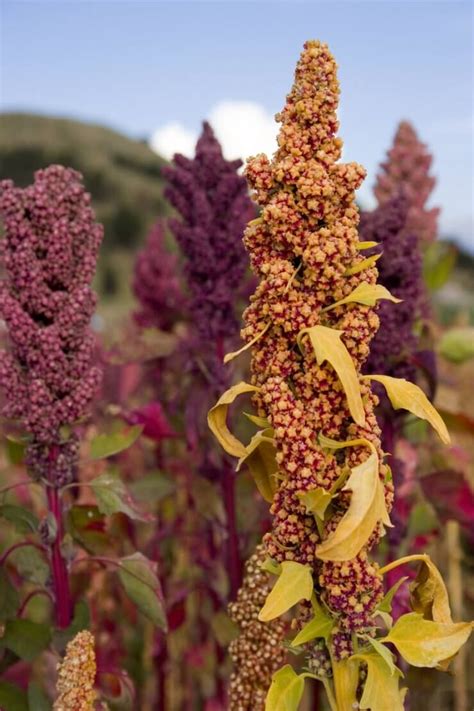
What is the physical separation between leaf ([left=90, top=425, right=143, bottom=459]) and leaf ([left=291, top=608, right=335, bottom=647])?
900mm

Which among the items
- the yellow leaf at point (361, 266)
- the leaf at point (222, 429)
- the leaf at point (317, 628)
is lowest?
the leaf at point (317, 628)

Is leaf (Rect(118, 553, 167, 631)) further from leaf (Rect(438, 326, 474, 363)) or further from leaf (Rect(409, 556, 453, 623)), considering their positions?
leaf (Rect(438, 326, 474, 363))

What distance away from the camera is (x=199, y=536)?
137 inches

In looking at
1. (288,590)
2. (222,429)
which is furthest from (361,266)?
(288,590)

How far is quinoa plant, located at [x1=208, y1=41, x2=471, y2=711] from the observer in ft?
4.62

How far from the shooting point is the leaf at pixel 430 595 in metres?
1.57

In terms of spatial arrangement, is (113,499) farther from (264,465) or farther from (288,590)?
(288,590)

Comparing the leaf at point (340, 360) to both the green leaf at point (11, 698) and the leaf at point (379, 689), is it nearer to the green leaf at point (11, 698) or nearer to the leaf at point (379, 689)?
the leaf at point (379, 689)

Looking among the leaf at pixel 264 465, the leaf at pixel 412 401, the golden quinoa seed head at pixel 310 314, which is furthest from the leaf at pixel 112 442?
the leaf at pixel 412 401

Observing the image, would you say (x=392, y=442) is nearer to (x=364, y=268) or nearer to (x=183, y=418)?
(x=183, y=418)

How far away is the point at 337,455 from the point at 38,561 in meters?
1.12

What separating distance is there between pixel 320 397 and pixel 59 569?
41.7 inches

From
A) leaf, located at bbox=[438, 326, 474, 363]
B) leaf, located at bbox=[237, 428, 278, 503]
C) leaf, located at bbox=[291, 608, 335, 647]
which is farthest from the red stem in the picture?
leaf, located at bbox=[438, 326, 474, 363]

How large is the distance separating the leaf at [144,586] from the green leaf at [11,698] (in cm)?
39
